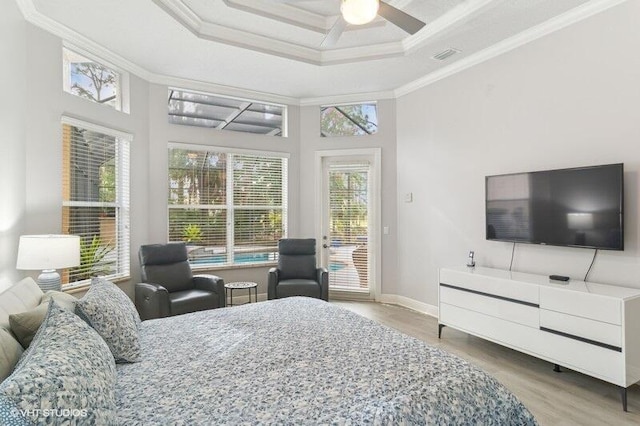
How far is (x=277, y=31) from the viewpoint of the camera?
3.74 m

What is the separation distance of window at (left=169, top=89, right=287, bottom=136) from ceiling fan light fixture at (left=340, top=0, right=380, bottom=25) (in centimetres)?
317

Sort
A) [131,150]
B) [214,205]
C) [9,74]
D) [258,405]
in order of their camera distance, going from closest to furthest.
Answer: [258,405], [9,74], [131,150], [214,205]

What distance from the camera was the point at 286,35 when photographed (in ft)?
12.6

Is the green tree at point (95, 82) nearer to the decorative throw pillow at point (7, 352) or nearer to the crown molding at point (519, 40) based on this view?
the decorative throw pillow at point (7, 352)

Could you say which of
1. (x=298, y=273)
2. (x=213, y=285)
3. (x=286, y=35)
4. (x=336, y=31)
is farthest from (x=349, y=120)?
(x=213, y=285)

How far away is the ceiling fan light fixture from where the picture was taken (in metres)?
2.31

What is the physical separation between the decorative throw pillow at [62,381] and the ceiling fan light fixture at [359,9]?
229 centimetres

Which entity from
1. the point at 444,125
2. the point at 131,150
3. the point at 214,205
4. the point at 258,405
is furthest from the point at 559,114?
the point at 131,150

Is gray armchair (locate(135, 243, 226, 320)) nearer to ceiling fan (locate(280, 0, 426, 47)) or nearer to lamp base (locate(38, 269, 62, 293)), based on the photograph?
lamp base (locate(38, 269, 62, 293))

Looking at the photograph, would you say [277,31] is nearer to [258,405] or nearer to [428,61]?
[428,61]

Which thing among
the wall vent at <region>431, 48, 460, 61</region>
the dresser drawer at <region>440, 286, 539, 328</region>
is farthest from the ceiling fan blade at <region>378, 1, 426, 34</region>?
the dresser drawer at <region>440, 286, 539, 328</region>

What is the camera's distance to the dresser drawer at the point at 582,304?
2.45 meters

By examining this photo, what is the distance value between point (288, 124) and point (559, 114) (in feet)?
11.6

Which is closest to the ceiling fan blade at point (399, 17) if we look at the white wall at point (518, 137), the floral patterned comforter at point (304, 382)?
the white wall at point (518, 137)
